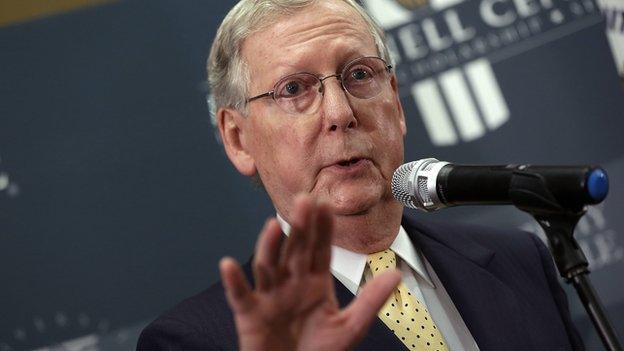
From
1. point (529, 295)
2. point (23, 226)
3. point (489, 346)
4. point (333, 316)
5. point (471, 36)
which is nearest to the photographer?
point (333, 316)

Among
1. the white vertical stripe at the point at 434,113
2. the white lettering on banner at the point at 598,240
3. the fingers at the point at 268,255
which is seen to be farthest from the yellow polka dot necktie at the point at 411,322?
the white lettering on banner at the point at 598,240

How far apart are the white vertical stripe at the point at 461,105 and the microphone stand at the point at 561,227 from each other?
5.88 ft

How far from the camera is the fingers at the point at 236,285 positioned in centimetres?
123

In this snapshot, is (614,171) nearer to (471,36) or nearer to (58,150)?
(471,36)

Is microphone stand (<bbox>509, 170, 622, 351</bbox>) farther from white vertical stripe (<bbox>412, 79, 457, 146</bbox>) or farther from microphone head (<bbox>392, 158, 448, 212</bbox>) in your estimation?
white vertical stripe (<bbox>412, 79, 457, 146</bbox>)

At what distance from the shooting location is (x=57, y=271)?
278cm

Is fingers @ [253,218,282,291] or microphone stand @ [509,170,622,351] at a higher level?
fingers @ [253,218,282,291]

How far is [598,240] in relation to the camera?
10.6 feet

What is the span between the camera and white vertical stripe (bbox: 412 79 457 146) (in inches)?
123

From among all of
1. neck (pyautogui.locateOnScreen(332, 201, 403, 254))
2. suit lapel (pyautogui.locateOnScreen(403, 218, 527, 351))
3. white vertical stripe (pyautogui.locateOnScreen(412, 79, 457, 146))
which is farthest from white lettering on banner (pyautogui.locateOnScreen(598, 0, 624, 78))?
neck (pyautogui.locateOnScreen(332, 201, 403, 254))

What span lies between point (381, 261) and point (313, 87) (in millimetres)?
451

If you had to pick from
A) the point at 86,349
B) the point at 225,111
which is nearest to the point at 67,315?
the point at 86,349

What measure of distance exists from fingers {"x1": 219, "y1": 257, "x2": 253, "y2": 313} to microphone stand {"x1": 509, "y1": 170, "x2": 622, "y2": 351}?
427 mm

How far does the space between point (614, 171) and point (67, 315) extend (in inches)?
77.6
